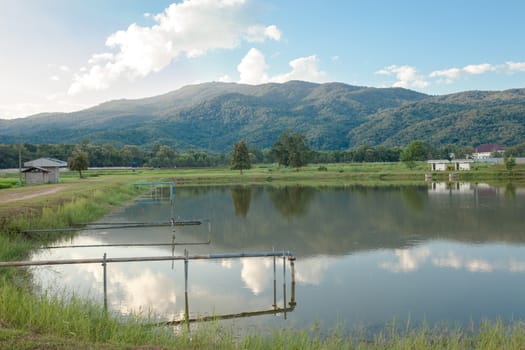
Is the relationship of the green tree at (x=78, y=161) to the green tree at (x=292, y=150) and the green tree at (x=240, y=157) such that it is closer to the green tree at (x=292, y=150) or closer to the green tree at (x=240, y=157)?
the green tree at (x=240, y=157)

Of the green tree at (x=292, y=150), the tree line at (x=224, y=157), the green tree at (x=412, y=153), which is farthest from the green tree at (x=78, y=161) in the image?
the green tree at (x=412, y=153)

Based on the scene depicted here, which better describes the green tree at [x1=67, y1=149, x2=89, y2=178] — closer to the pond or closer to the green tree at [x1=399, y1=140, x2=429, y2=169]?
the pond

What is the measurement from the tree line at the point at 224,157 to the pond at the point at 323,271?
4958cm

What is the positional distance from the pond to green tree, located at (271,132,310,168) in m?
51.9

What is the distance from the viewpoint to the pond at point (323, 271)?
10.1 m

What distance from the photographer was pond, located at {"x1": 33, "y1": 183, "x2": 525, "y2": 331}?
10148 mm

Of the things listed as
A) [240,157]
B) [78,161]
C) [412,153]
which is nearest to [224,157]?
[240,157]

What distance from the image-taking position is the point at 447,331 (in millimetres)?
8633

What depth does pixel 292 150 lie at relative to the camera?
3120 inches

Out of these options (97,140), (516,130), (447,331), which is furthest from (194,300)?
(97,140)

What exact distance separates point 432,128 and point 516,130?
2741 centimetres

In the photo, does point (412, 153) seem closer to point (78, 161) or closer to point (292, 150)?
point (292, 150)

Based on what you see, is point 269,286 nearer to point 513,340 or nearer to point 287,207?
point 513,340

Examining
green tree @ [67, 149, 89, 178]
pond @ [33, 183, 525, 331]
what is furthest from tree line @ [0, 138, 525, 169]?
pond @ [33, 183, 525, 331]
